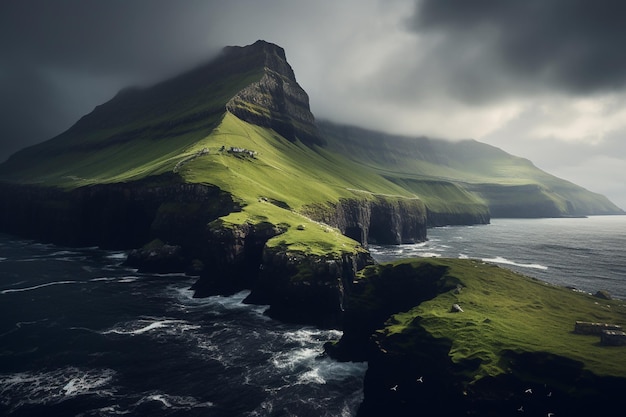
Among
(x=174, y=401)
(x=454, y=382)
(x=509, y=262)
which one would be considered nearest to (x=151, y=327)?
(x=174, y=401)

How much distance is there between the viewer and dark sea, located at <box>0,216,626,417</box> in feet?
174

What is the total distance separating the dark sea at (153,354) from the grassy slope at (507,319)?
17.8 m

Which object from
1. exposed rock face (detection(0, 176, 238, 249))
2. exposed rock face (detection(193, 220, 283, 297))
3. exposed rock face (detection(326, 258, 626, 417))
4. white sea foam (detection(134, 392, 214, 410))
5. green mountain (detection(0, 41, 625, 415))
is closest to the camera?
exposed rock face (detection(326, 258, 626, 417))

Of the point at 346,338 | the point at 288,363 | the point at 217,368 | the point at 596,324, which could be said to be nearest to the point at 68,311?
the point at 217,368

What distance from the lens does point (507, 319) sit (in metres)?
56.4

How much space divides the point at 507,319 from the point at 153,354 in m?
63.8

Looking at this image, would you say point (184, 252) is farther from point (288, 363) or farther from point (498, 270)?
point (498, 270)

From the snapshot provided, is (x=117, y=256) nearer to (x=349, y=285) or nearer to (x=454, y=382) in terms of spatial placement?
(x=349, y=285)

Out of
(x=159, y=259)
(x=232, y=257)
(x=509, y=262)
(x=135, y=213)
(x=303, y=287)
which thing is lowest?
(x=509, y=262)

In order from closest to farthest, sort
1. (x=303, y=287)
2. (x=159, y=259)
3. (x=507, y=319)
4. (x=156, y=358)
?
(x=507, y=319) → (x=156, y=358) → (x=303, y=287) → (x=159, y=259)

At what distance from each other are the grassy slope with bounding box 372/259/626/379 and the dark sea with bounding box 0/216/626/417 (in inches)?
700

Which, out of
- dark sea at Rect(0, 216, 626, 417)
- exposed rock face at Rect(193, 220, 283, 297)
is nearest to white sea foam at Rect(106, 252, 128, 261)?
dark sea at Rect(0, 216, 626, 417)

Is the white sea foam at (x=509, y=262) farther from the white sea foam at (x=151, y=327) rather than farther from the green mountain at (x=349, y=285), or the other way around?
the white sea foam at (x=151, y=327)

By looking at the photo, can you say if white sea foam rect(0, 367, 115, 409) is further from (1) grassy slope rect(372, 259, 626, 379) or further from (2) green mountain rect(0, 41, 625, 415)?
(1) grassy slope rect(372, 259, 626, 379)
